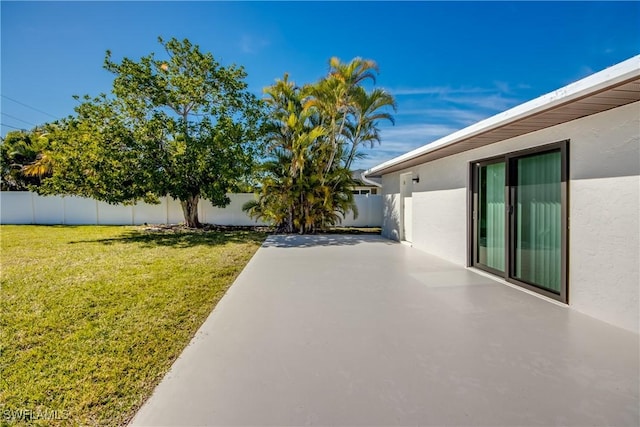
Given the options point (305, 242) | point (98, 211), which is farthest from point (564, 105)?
point (98, 211)

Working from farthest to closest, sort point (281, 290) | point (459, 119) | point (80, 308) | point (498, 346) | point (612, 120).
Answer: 1. point (459, 119)
2. point (281, 290)
3. point (80, 308)
4. point (612, 120)
5. point (498, 346)

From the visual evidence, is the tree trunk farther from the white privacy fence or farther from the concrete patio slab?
the concrete patio slab

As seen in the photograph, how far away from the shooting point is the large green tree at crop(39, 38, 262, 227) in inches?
451

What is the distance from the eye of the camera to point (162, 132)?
40.6 ft

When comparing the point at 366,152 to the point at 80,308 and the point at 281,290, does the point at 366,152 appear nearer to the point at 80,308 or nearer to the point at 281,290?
the point at 281,290

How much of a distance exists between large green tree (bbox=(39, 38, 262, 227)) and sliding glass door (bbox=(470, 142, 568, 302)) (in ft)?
29.6

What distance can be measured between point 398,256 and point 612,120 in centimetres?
542

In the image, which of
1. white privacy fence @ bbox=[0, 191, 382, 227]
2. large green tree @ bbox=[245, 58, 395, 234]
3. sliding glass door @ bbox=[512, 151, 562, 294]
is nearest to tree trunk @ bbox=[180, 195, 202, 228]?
white privacy fence @ bbox=[0, 191, 382, 227]

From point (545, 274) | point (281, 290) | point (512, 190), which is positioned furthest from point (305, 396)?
point (512, 190)

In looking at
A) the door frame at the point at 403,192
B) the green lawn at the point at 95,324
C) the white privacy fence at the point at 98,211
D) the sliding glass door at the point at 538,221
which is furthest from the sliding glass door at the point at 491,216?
the white privacy fence at the point at 98,211

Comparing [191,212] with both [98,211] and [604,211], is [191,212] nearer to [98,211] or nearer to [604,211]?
[98,211]

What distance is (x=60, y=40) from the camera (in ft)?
32.4

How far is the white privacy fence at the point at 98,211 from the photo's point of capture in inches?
644

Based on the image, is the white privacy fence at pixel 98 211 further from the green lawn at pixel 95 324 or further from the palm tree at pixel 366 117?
the green lawn at pixel 95 324
